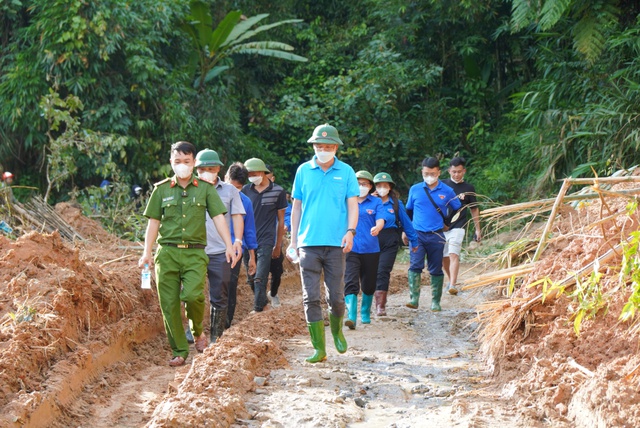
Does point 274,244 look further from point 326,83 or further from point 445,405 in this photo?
point 326,83

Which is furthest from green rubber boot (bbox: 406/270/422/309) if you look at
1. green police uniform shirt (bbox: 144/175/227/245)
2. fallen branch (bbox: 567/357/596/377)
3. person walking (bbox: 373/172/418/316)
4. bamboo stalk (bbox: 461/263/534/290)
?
fallen branch (bbox: 567/357/596/377)

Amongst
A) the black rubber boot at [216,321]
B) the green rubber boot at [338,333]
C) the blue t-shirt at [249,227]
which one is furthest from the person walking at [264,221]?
the green rubber boot at [338,333]

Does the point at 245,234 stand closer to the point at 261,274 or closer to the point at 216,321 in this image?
the point at 261,274

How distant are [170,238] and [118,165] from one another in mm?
9438

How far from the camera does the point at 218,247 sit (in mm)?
8773

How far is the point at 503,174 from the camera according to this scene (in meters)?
19.3

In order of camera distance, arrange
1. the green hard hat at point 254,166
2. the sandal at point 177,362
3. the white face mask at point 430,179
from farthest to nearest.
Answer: the white face mask at point 430,179 → the green hard hat at point 254,166 → the sandal at point 177,362

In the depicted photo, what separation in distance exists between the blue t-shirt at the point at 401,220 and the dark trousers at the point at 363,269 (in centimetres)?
64

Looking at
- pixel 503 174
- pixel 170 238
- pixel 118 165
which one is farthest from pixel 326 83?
pixel 170 238

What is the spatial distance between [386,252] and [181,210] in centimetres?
364

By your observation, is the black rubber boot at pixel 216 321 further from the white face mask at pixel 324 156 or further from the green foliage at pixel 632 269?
the green foliage at pixel 632 269

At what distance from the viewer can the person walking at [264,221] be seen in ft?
35.5

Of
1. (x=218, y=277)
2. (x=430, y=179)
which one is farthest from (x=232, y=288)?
(x=430, y=179)

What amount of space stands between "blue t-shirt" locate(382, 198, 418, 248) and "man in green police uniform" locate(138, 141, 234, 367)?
3197 millimetres
